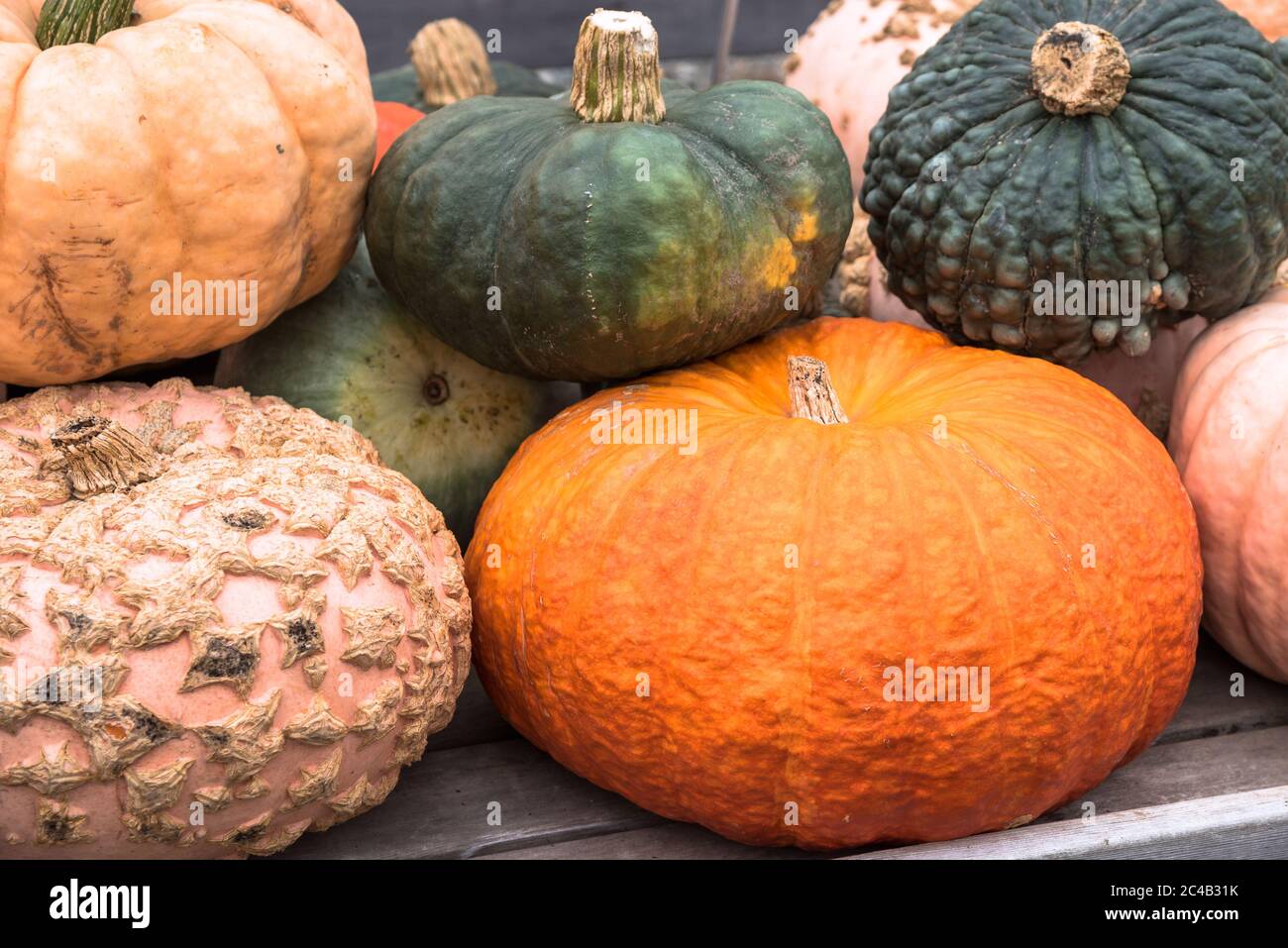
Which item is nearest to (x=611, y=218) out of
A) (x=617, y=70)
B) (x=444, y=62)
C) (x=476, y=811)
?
(x=617, y=70)

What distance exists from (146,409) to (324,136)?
470 mm

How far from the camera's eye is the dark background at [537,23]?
3969 millimetres

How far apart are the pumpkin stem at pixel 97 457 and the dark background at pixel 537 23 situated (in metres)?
2.76

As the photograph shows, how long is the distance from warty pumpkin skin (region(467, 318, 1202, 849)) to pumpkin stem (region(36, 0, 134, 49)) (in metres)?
0.87

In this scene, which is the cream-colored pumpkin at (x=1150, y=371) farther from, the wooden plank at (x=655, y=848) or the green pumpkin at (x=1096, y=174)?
the wooden plank at (x=655, y=848)

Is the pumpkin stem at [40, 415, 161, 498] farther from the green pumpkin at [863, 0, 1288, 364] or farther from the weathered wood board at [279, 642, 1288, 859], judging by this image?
the green pumpkin at [863, 0, 1288, 364]

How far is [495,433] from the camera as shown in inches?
85.7

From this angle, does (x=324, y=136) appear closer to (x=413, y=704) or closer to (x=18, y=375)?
(x=18, y=375)

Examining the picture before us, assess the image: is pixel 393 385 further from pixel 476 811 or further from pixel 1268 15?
pixel 1268 15

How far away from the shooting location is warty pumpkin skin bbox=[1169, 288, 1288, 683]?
1823 mm

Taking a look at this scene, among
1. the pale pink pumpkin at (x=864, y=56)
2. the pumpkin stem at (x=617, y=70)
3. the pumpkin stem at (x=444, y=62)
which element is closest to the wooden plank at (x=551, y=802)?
the pumpkin stem at (x=617, y=70)

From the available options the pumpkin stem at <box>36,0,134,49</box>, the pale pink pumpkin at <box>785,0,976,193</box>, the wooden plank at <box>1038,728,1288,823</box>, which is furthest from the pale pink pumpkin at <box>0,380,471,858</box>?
the pale pink pumpkin at <box>785,0,976,193</box>


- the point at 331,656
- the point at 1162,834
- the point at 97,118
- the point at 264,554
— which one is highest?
the point at 97,118
